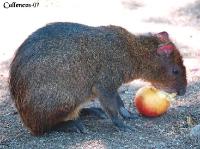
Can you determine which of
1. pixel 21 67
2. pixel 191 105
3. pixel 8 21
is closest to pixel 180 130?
pixel 191 105

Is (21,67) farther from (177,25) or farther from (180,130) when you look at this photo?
(177,25)

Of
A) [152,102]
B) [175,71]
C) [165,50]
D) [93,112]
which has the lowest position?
[93,112]

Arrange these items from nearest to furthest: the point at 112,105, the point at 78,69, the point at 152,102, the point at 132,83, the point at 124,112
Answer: the point at 78,69, the point at 112,105, the point at 152,102, the point at 124,112, the point at 132,83

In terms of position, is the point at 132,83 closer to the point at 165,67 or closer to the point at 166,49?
the point at 165,67

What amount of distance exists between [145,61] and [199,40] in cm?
278

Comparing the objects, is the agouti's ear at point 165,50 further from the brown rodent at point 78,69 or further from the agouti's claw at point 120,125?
the agouti's claw at point 120,125

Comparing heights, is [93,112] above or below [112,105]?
below

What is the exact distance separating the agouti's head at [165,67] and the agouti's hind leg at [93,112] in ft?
2.05

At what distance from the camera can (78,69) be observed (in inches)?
241

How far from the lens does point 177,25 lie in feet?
32.5

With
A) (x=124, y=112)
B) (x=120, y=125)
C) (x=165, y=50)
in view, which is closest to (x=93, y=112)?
(x=124, y=112)

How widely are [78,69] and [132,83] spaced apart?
172 cm

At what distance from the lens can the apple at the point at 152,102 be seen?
21.2 ft

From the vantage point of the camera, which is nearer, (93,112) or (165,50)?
(165,50)
